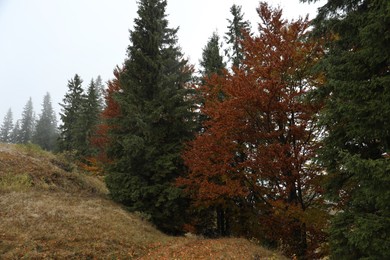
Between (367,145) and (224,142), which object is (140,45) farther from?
(367,145)

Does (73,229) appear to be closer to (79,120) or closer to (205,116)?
(205,116)

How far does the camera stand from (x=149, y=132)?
18375 mm

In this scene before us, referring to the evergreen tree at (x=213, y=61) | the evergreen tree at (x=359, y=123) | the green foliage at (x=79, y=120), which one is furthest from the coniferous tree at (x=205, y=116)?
the green foliage at (x=79, y=120)

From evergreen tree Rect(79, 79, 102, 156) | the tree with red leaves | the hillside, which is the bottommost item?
the hillside

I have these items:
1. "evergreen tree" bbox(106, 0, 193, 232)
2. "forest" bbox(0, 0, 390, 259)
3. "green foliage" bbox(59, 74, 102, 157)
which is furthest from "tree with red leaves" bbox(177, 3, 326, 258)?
"green foliage" bbox(59, 74, 102, 157)

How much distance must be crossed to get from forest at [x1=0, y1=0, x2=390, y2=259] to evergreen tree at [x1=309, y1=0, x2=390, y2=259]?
4cm

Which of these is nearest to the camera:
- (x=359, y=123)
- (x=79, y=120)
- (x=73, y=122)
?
(x=359, y=123)

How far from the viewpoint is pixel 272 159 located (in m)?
12.9

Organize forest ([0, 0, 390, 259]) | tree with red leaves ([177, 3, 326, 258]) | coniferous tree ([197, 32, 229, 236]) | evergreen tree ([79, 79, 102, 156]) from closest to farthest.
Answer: forest ([0, 0, 390, 259])
tree with red leaves ([177, 3, 326, 258])
coniferous tree ([197, 32, 229, 236])
evergreen tree ([79, 79, 102, 156])

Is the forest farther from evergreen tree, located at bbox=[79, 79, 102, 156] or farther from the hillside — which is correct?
evergreen tree, located at bbox=[79, 79, 102, 156]

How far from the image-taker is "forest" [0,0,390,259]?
25.9 ft

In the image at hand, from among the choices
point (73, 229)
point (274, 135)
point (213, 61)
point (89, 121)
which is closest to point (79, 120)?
point (89, 121)

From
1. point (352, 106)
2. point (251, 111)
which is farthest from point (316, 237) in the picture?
point (352, 106)

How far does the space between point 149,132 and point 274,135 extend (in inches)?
319
